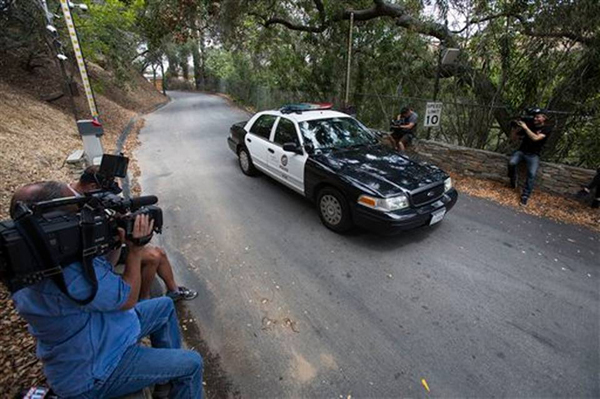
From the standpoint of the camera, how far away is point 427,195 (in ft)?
12.1

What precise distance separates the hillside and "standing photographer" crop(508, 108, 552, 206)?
6.58 meters

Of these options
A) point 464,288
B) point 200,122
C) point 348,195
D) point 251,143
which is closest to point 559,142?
point 464,288

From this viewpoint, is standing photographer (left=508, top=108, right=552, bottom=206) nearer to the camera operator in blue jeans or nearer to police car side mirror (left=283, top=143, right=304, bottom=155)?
police car side mirror (left=283, top=143, right=304, bottom=155)

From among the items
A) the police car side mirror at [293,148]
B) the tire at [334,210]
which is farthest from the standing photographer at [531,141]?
the police car side mirror at [293,148]

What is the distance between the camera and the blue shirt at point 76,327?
1.29 m

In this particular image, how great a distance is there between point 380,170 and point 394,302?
175 cm

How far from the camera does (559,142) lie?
5.34 m

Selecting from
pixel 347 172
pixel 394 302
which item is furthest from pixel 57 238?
pixel 347 172

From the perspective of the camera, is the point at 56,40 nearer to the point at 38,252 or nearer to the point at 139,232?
the point at 139,232

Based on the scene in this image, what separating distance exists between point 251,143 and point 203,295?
11.5 feet

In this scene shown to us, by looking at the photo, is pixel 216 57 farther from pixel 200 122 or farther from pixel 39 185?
pixel 39 185

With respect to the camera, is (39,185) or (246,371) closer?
(39,185)

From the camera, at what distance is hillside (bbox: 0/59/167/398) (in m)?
2.02

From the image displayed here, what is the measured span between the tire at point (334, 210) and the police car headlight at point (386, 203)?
14.0 inches
